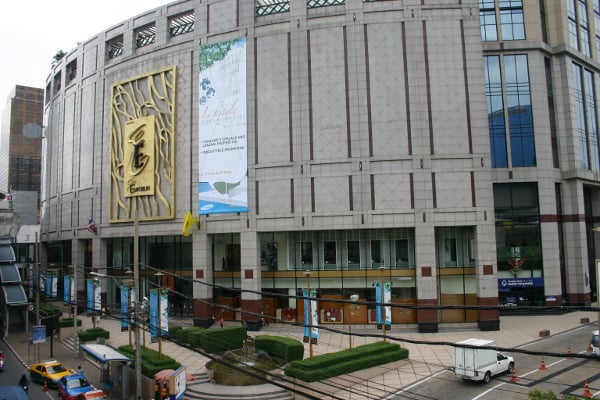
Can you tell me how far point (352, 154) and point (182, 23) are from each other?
24.7m

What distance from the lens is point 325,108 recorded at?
1781 inches

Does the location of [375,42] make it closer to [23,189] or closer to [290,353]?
[290,353]

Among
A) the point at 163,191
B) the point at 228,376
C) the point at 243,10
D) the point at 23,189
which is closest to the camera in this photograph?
the point at 228,376

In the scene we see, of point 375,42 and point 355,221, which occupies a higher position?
point 375,42

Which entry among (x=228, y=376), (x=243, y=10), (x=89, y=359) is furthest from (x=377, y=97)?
(x=89, y=359)

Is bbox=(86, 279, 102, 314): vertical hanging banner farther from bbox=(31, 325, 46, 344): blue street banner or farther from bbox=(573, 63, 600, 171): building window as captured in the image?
bbox=(573, 63, 600, 171): building window

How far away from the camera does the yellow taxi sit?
32.3m

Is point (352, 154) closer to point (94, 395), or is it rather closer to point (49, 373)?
point (94, 395)

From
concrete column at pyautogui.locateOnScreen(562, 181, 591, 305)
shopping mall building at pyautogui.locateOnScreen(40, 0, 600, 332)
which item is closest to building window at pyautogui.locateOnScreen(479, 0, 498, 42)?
shopping mall building at pyautogui.locateOnScreen(40, 0, 600, 332)

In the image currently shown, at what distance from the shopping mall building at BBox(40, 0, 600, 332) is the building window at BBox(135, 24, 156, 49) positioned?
163 mm

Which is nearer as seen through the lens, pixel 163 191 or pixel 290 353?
pixel 290 353

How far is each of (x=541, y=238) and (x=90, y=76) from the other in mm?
56797

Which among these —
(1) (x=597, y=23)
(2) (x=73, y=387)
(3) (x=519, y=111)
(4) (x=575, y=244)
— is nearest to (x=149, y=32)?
(2) (x=73, y=387)

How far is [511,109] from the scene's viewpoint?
54312 millimetres
